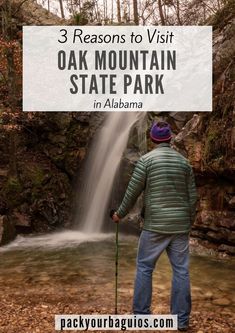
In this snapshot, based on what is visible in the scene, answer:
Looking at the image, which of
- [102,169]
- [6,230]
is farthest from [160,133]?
[102,169]

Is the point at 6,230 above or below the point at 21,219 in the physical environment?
below

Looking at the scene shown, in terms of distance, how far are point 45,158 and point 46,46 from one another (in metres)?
5.97

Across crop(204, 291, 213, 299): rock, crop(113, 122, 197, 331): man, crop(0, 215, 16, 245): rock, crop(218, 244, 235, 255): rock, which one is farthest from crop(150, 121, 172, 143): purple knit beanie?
crop(0, 215, 16, 245): rock

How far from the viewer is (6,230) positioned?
11234 millimetres

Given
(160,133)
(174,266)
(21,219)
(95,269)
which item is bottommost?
(95,269)

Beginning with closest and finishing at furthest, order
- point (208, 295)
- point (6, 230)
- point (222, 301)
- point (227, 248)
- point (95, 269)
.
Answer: point (222, 301), point (208, 295), point (95, 269), point (227, 248), point (6, 230)

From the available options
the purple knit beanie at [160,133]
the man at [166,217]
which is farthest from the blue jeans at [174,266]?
the purple knit beanie at [160,133]

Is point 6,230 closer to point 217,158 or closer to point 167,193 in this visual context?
point 217,158

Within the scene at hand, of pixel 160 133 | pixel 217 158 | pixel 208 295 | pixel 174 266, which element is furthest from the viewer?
pixel 217 158

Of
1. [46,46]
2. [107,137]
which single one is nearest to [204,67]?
[107,137]

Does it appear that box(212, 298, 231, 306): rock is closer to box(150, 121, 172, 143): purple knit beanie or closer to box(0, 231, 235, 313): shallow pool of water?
box(0, 231, 235, 313): shallow pool of water

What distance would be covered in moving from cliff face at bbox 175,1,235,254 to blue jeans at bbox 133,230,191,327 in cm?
426

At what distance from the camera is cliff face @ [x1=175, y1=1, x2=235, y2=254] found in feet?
28.2

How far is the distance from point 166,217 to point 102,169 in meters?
9.36
